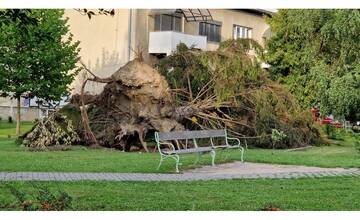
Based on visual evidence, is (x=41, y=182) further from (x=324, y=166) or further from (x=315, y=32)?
(x=315, y=32)

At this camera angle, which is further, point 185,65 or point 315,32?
point 315,32

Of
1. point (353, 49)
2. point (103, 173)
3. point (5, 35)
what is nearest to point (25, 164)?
point (103, 173)

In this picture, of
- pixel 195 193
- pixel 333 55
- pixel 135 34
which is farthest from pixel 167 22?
pixel 195 193

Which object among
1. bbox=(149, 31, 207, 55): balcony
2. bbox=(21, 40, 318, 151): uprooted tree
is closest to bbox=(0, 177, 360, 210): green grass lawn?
bbox=(21, 40, 318, 151): uprooted tree

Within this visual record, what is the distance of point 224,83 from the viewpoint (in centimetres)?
2159

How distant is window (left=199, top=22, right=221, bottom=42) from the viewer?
42.6m

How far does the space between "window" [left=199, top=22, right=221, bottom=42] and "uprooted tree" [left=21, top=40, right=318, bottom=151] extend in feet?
63.8

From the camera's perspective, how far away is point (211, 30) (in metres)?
43.5

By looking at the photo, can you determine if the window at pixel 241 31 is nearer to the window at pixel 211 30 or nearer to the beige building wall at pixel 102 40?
the window at pixel 211 30

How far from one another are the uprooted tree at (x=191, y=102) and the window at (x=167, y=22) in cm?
1681

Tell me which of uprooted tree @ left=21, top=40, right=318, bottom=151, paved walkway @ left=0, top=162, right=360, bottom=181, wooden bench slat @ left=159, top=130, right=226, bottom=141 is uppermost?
uprooted tree @ left=21, top=40, right=318, bottom=151

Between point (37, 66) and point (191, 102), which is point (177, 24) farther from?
point (191, 102)

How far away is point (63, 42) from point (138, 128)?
51.5 ft

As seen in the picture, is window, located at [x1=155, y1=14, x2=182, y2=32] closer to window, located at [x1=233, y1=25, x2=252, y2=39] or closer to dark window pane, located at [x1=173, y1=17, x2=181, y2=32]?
dark window pane, located at [x1=173, y1=17, x2=181, y2=32]
